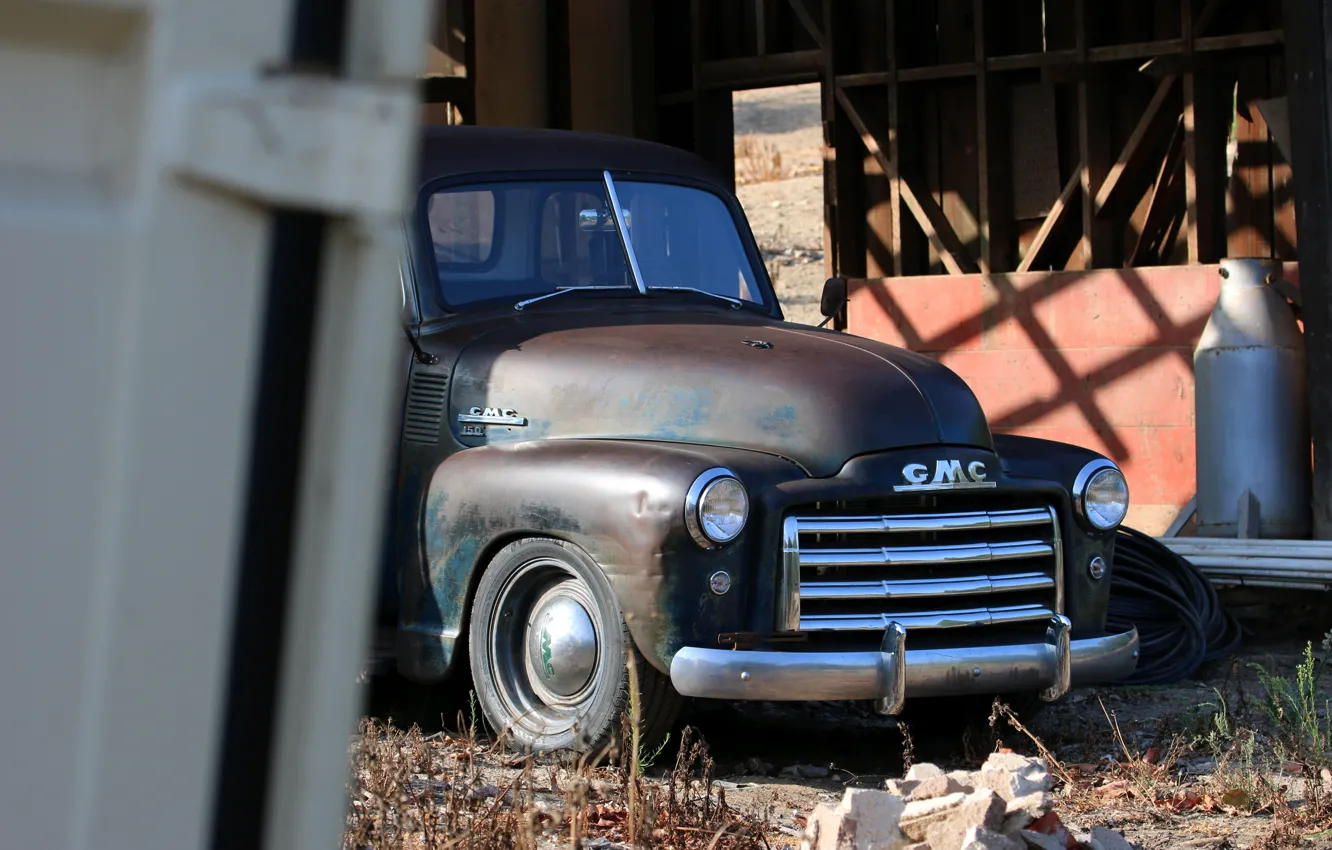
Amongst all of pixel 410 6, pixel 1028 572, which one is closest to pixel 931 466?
pixel 1028 572

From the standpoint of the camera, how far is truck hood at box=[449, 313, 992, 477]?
4.89 meters

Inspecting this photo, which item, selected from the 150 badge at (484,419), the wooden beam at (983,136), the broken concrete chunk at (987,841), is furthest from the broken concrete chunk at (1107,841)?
the wooden beam at (983,136)

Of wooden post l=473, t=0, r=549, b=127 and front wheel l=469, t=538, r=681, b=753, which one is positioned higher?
wooden post l=473, t=0, r=549, b=127

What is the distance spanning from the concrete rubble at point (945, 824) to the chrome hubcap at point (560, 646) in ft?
4.05

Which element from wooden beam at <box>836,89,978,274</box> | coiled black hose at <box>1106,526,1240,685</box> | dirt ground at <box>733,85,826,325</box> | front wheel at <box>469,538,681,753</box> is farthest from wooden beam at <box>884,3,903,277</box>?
dirt ground at <box>733,85,826,325</box>

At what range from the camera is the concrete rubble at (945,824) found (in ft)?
11.8

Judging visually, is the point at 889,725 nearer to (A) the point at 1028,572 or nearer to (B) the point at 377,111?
(A) the point at 1028,572

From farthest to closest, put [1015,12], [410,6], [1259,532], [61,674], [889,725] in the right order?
[1015,12], [1259,532], [889,725], [410,6], [61,674]

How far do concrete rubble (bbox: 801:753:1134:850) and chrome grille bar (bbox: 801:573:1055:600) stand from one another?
3.02 ft

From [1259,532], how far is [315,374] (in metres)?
7.54

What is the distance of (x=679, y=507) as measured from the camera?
14.8 feet

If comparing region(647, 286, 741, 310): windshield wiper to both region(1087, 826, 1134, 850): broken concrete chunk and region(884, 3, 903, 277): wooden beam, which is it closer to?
region(1087, 826, 1134, 850): broken concrete chunk

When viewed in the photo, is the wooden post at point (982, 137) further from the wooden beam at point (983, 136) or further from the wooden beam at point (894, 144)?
the wooden beam at point (894, 144)

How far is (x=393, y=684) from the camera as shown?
6137 millimetres
